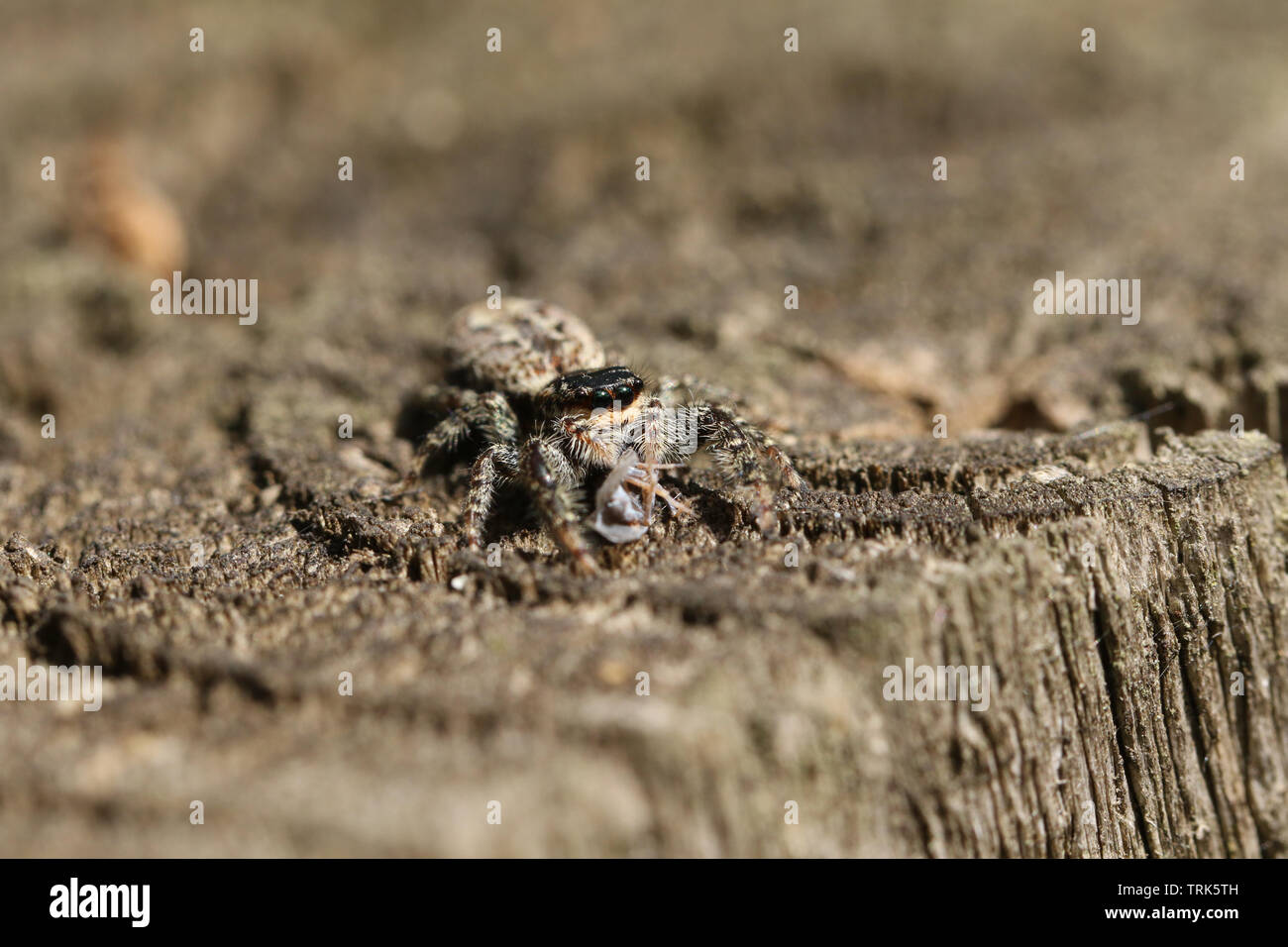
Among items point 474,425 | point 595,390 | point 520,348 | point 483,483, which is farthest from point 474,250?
point 483,483

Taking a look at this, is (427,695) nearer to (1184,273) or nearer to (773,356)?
(773,356)

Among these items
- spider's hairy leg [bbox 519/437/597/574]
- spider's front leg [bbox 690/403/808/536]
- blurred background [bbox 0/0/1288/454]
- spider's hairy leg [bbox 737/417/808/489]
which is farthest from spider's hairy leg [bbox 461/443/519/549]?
blurred background [bbox 0/0/1288/454]

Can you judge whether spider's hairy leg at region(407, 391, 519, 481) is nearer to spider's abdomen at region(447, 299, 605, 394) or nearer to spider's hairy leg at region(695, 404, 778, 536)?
spider's abdomen at region(447, 299, 605, 394)

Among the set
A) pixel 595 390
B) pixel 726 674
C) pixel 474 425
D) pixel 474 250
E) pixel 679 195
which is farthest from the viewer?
pixel 679 195

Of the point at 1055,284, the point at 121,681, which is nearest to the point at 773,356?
the point at 1055,284

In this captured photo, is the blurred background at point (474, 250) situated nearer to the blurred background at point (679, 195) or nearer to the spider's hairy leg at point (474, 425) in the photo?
the blurred background at point (679, 195)

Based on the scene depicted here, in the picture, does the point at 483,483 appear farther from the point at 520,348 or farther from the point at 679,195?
the point at 679,195
